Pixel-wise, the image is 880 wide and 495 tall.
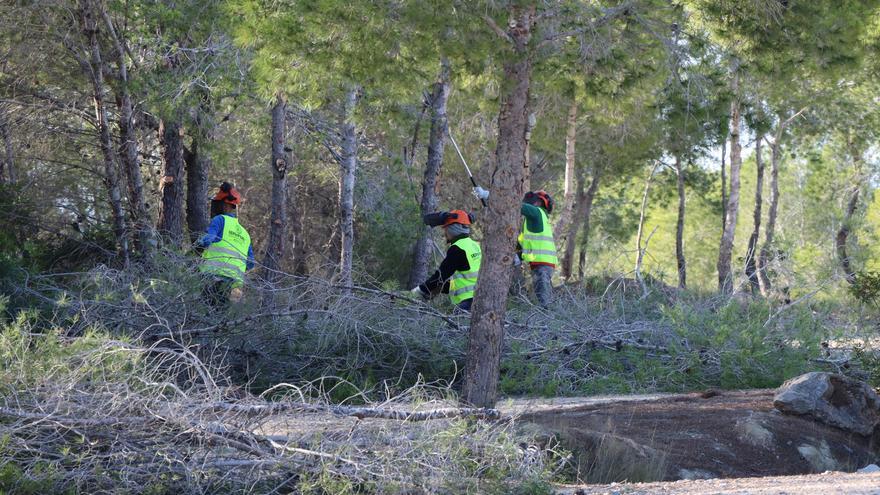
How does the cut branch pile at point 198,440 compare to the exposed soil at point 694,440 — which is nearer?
the cut branch pile at point 198,440

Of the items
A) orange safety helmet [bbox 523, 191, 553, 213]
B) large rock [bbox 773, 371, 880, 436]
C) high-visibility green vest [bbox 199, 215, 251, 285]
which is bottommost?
large rock [bbox 773, 371, 880, 436]

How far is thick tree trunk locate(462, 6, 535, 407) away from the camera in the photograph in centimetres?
765

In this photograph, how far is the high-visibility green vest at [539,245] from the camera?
13.6m

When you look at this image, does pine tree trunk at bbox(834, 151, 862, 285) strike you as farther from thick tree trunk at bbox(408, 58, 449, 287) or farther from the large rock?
the large rock

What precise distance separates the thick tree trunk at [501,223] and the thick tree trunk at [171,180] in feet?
23.6

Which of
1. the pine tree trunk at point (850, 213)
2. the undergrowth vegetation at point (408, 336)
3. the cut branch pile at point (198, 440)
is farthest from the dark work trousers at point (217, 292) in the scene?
the pine tree trunk at point (850, 213)

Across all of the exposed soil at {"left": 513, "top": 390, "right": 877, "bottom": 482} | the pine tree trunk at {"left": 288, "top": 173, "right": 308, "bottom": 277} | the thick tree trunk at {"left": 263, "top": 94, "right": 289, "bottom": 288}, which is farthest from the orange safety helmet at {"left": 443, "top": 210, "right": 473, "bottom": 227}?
the pine tree trunk at {"left": 288, "top": 173, "right": 308, "bottom": 277}

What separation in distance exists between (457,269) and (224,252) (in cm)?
241

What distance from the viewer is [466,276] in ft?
38.0

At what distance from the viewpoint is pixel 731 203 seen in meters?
20.5

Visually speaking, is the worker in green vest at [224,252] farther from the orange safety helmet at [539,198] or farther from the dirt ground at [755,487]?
the dirt ground at [755,487]

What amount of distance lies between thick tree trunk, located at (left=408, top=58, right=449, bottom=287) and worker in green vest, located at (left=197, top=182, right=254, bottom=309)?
15.3ft

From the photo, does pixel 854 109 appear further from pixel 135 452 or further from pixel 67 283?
pixel 135 452

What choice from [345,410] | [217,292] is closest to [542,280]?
[217,292]
